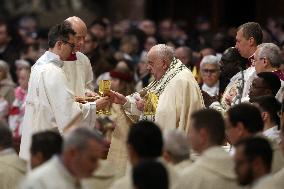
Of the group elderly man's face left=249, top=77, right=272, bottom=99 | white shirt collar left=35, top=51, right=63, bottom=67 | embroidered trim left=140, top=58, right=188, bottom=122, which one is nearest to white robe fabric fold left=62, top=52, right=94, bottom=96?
white shirt collar left=35, top=51, right=63, bottom=67

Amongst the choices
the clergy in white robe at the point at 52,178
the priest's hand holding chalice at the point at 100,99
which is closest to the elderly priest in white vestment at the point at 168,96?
the priest's hand holding chalice at the point at 100,99

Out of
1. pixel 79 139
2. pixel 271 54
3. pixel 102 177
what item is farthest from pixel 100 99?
pixel 79 139

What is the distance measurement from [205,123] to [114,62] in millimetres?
9684

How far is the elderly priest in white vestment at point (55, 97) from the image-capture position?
1448 centimetres

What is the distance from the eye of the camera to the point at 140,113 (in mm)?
15344

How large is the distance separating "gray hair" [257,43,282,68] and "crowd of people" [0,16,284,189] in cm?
1

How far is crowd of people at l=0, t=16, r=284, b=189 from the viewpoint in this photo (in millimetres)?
10773

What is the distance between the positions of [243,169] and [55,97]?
Result: 161 inches

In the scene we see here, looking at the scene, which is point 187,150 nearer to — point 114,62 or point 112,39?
point 114,62

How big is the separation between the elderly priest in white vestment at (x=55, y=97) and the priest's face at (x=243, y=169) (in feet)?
12.9

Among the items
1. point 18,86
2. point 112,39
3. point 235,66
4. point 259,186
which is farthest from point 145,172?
point 112,39

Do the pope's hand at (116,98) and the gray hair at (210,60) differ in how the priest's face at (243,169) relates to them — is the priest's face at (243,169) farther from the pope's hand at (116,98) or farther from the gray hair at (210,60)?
the gray hair at (210,60)

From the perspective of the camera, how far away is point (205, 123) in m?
11.5

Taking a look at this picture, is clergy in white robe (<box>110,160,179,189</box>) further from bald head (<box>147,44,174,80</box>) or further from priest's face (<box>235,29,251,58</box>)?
priest's face (<box>235,29,251,58</box>)
